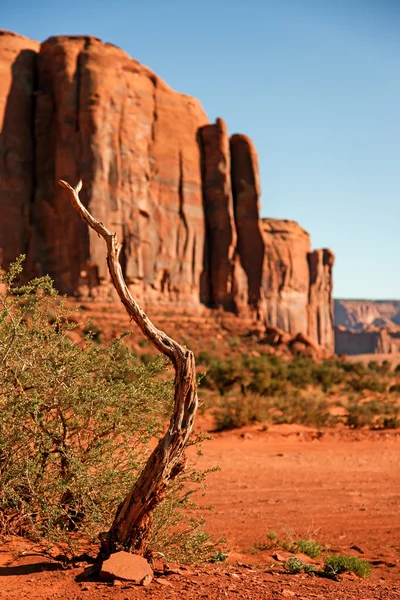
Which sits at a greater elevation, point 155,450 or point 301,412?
point 155,450

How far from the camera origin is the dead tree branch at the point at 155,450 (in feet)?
13.7

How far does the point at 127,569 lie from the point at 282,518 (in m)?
3.66

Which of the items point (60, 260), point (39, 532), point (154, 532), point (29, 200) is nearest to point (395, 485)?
point (154, 532)

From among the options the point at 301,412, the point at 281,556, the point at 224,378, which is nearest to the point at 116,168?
the point at 224,378

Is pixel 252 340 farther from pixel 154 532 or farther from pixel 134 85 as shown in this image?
pixel 154 532

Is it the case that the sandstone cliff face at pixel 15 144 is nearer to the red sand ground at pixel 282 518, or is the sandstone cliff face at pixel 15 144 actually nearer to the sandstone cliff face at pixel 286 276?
the red sand ground at pixel 282 518

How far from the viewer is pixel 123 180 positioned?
34.6m

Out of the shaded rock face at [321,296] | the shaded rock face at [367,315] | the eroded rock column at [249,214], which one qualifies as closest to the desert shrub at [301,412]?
the eroded rock column at [249,214]

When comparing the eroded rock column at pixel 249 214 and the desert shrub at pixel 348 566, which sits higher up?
the eroded rock column at pixel 249 214

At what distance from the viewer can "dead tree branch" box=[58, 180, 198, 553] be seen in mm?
4188

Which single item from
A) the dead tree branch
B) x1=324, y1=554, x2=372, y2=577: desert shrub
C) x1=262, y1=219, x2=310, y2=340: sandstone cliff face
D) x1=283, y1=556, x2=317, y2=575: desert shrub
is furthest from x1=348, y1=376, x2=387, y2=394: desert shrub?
x1=262, y1=219, x2=310, y2=340: sandstone cliff face

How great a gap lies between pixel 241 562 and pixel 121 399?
5.97 ft

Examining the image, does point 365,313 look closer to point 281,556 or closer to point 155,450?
point 281,556

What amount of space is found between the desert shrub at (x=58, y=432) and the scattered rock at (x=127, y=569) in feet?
1.50
